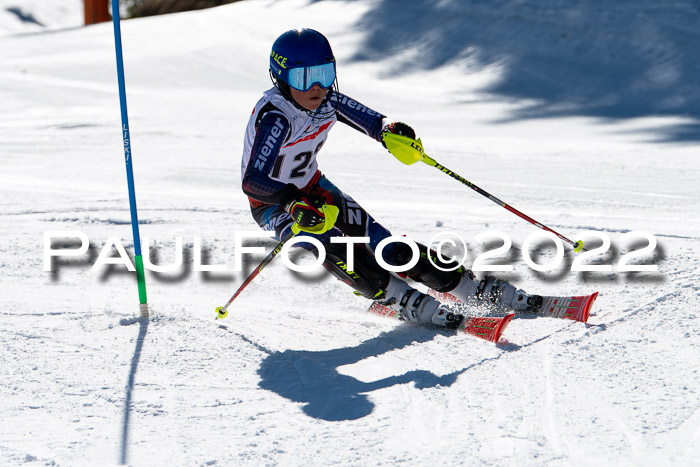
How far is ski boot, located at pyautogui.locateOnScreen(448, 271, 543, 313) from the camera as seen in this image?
171 inches

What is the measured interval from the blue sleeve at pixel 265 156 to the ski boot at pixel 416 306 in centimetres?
80

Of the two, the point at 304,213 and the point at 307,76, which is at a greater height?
the point at 307,76

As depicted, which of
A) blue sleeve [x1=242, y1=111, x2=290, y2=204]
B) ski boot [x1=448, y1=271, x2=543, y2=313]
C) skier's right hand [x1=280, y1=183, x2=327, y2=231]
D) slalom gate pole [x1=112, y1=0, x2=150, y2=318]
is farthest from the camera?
ski boot [x1=448, y1=271, x2=543, y2=313]

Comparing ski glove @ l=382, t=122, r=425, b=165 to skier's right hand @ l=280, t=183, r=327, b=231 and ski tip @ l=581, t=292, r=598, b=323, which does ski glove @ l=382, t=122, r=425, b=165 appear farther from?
ski tip @ l=581, t=292, r=598, b=323

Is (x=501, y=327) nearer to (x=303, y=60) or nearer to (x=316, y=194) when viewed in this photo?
(x=316, y=194)

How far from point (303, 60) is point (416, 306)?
1367 mm

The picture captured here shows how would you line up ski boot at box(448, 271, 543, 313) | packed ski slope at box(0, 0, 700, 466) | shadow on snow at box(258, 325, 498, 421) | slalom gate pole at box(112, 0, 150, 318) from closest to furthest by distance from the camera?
packed ski slope at box(0, 0, 700, 466) < shadow on snow at box(258, 325, 498, 421) < slalom gate pole at box(112, 0, 150, 318) < ski boot at box(448, 271, 543, 313)

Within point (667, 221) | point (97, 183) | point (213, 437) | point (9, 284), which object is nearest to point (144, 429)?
point (213, 437)

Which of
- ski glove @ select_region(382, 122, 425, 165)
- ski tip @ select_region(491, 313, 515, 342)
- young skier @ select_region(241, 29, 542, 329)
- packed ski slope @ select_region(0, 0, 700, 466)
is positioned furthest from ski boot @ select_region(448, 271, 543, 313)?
ski glove @ select_region(382, 122, 425, 165)

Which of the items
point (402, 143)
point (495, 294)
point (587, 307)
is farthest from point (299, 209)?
point (587, 307)

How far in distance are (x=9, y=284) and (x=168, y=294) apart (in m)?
0.99

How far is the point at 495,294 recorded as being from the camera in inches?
174

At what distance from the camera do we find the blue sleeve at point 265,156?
13.1 feet

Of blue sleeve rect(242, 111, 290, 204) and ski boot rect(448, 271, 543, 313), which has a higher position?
blue sleeve rect(242, 111, 290, 204)
